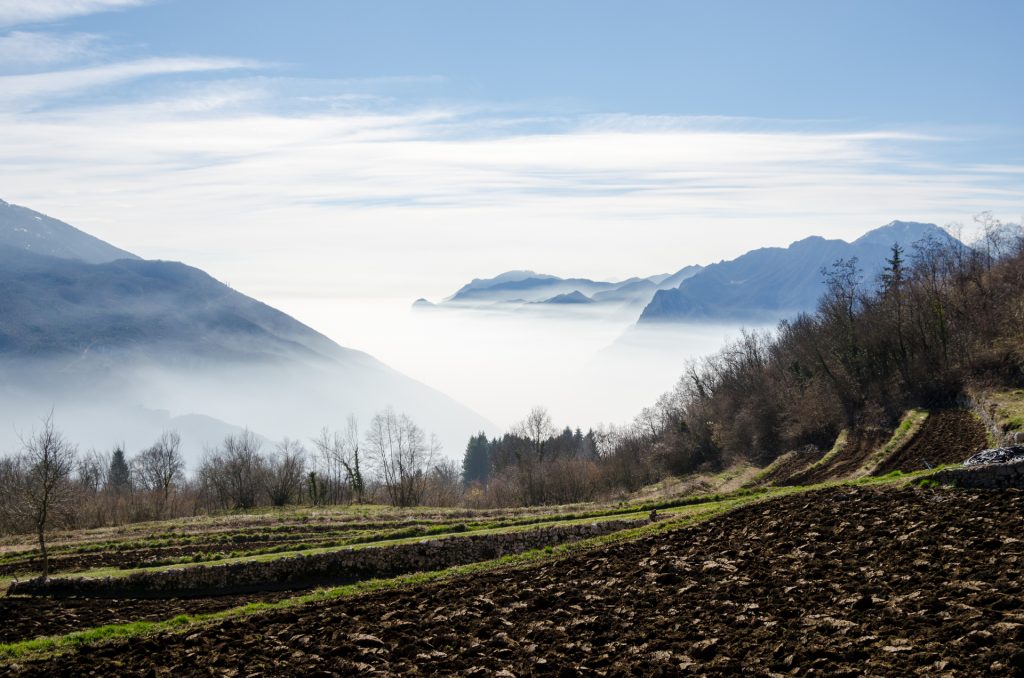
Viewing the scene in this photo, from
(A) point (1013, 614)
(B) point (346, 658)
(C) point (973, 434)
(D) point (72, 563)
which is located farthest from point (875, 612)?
(D) point (72, 563)

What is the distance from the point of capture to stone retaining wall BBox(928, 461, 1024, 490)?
80.9 ft

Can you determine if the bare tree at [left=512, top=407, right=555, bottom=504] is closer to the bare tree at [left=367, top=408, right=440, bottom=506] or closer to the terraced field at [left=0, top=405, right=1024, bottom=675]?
the bare tree at [left=367, top=408, right=440, bottom=506]

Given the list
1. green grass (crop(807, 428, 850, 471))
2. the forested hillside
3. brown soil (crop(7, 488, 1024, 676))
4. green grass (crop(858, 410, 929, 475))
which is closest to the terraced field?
brown soil (crop(7, 488, 1024, 676))

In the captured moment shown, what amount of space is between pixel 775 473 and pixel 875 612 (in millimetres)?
48464

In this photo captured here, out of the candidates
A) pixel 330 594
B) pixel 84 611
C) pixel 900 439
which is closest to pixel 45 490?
pixel 84 611

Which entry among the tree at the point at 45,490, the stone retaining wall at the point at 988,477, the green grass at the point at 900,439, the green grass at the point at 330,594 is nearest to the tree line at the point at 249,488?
the tree at the point at 45,490

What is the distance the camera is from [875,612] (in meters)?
15.7

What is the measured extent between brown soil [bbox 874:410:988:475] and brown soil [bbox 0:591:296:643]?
3158 cm

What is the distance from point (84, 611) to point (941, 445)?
4260cm

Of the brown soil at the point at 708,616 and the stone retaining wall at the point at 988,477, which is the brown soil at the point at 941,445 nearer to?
the stone retaining wall at the point at 988,477

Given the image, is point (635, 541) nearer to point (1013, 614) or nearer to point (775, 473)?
point (1013, 614)

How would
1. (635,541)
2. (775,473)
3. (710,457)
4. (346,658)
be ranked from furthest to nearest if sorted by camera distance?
(710,457), (775,473), (635,541), (346,658)

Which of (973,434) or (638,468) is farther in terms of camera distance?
(638,468)

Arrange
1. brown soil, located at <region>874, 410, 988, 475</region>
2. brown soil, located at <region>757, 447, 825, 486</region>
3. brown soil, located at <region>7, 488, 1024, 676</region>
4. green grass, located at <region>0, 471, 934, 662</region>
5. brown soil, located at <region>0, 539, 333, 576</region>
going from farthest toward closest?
brown soil, located at <region>757, 447, 825, 486</region>
brown soil, located at <region>874, 410, 988, 475</region>
brown soil, located at <region>0, 539, 333, 576</region>
green grass, located at <region>0, 471, 934, 662</region>
brown soil, located at <region>7, 488, 1024, 676</region>
